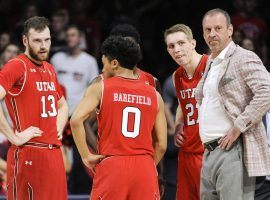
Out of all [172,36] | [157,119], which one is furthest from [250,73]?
[172,36]

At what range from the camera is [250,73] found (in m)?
5.91

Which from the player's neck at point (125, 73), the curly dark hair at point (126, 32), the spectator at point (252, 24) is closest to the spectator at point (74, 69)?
the spectator at point (252, 24)

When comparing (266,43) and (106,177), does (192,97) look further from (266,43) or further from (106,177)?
(266,43)

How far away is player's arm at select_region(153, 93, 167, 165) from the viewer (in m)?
6.40

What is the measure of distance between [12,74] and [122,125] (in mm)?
1290

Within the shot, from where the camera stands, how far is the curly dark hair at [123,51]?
244 inches

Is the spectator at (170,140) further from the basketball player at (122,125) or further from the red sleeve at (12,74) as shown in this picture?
the basketball player at (122,125)

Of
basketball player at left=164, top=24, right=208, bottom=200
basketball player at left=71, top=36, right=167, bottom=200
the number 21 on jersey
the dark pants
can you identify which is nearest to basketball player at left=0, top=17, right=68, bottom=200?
basketball player at left=71, top=36, right=167, bottom=200

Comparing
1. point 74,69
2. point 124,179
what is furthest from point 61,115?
point 74,69

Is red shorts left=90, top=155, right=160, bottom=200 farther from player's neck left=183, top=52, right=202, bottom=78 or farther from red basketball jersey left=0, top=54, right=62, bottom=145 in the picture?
player's neck left=183, top=52, right=202, bottom=78

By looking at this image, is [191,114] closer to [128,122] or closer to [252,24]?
[128,122]

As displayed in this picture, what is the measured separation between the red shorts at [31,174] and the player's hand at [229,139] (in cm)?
176

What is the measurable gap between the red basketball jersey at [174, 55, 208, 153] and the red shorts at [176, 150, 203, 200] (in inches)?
2.8

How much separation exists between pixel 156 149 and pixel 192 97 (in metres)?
0.86
